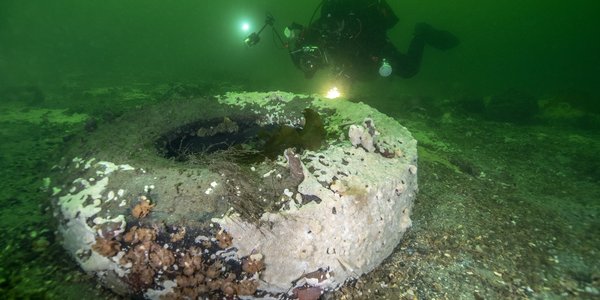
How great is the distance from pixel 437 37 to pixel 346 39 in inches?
167

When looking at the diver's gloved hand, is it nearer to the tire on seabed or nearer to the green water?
the green water

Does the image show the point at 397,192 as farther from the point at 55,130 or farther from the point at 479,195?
the point at 55,130

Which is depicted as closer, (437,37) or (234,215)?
(234,215)

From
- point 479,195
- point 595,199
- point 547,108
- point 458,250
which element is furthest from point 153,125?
point 547,108

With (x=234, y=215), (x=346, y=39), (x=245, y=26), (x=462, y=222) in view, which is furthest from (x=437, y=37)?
(x=234, y=215)

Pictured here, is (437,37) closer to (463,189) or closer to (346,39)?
(346,39)

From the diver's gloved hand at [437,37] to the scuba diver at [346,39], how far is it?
2555mm

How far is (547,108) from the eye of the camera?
43.2ft

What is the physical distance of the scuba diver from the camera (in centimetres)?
776

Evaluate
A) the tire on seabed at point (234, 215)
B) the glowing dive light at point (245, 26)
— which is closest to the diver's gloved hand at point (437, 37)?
the glowing dive light at point (245, 26)

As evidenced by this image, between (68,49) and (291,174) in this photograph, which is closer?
(291,174)

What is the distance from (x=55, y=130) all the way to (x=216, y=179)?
7224 mm

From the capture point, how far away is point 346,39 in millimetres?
7863

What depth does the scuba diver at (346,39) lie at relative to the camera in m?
7.76
